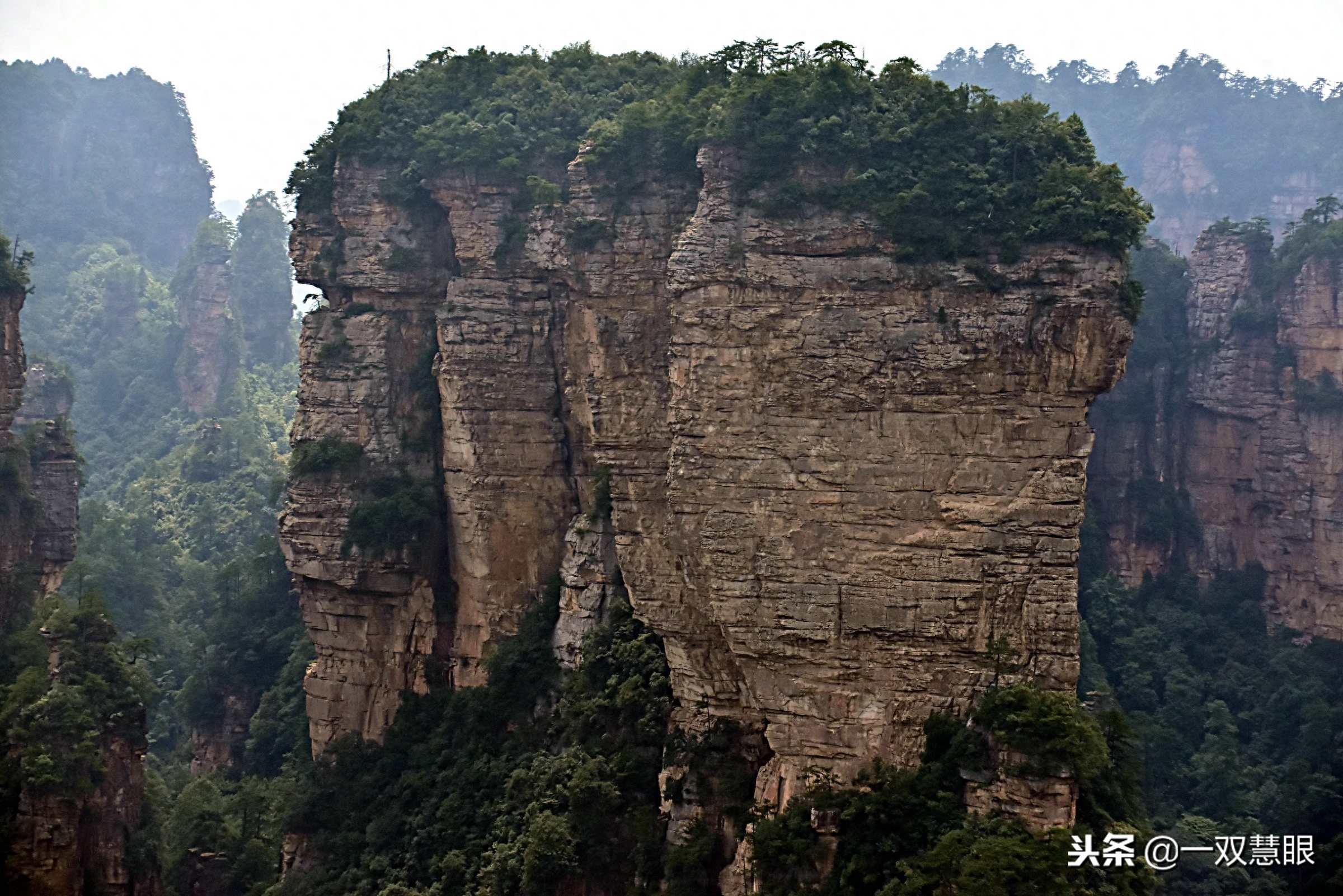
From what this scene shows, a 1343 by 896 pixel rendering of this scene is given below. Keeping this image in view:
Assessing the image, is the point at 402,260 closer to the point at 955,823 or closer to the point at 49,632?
the point at 49,632

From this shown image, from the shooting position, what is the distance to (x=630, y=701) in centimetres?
2638

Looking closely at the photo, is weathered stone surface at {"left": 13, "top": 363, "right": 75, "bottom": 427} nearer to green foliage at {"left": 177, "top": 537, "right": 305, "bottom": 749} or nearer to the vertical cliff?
green foliage at {"left": 177, "top": 537, "right": 305, "bottom": 749}

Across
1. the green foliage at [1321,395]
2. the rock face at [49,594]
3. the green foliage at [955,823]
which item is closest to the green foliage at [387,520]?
the rock face at [49,594]

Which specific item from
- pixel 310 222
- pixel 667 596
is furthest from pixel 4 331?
pixel 667 596

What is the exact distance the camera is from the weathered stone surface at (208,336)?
70438 mm

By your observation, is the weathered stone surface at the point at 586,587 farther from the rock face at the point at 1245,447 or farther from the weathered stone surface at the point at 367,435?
the rock face at the point at 1245,447

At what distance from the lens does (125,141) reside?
88.6m

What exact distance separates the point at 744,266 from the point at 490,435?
7.79 meters

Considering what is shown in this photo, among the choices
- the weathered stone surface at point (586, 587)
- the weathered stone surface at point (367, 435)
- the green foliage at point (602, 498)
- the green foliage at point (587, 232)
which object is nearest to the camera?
the green foliage at point (587, 232)

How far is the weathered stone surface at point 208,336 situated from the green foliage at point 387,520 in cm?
4192

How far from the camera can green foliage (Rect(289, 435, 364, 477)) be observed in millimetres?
30141

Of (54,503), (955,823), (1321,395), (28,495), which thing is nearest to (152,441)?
(54,503)

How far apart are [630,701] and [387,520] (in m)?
6.45

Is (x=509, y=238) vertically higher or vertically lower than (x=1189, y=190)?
lower
